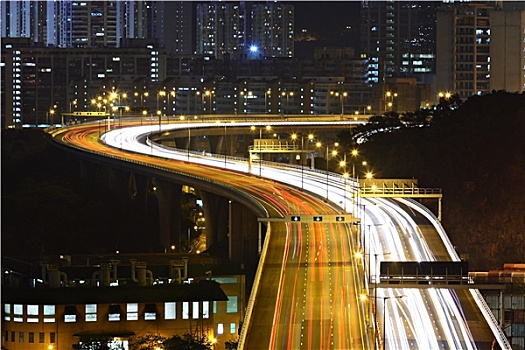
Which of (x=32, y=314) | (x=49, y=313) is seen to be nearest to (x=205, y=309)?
(x=49, y=313)

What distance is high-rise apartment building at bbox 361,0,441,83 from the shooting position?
148125 millimetres

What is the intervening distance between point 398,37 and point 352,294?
12298 centimetres

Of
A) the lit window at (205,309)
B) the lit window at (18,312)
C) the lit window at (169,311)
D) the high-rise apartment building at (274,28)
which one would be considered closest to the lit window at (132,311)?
the lit window at (169,311)

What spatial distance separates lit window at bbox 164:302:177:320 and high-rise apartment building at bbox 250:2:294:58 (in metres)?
140

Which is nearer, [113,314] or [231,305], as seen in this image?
[113,314]

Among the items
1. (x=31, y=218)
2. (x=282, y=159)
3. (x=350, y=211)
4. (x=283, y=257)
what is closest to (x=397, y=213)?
(x=350, y=211)

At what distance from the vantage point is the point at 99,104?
10606 centimetres

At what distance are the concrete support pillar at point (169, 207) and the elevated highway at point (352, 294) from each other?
41.8 ft

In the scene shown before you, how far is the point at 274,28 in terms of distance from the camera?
7136 inches

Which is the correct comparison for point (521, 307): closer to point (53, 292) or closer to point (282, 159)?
point (53, 292)

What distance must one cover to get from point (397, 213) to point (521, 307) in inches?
457

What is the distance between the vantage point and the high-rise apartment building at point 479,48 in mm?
107250

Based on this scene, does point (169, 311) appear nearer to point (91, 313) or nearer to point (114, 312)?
point (114, 312)

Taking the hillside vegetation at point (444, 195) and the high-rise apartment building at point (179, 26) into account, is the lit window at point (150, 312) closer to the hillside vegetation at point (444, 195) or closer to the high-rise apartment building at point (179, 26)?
the hillside vegetation at point (444, 195)
